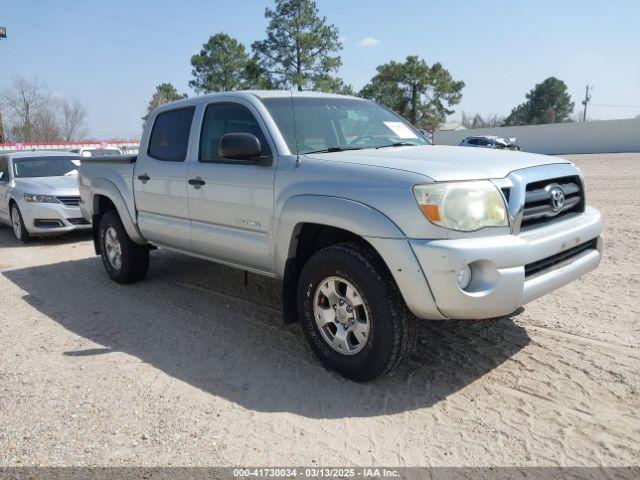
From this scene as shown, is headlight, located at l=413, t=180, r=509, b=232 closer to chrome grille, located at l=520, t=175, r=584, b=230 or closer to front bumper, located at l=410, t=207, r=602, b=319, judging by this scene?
front bumper, located at l=410, t=207, r=602, b=319

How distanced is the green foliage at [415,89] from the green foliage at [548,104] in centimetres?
2009

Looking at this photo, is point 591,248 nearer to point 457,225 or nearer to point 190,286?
point 457,225

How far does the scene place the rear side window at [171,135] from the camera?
194 inches

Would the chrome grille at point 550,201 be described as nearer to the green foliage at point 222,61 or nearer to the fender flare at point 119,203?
the fender flare at point 119,203

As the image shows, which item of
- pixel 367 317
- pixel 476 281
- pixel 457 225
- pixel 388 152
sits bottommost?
pixel 367 317

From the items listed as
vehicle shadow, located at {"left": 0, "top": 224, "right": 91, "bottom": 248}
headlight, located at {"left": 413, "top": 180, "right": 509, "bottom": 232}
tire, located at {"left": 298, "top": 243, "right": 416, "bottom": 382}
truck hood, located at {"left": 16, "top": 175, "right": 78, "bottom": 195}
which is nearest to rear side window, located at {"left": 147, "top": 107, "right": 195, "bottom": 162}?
tire, located at {"left": 298, "top": 243, "right": 416, "bottom": 382}

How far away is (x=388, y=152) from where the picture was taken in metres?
3.89

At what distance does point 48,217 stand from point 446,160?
7.55 metres

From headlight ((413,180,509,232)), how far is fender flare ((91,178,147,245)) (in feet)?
11.9

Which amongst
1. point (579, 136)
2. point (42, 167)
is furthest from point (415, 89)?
point (42, 167)

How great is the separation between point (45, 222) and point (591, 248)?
27.2 feet

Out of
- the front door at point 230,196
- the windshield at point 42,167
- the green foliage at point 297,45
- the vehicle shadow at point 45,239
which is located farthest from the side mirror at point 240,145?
the green foliage at point 297,45

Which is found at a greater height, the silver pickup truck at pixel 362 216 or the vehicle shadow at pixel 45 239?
the silver pickup truck at pixel 362 216

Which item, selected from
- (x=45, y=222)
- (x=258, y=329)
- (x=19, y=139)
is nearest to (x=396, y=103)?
(x=19, y=139)
